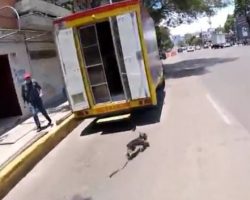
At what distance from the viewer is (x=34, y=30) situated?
64.9ft

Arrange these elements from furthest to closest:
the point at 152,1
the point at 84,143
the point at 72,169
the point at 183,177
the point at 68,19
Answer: the point at 152,1 < the point at 68,19 < the point at 84,143 < the point at 72,169 < the point at 183,177

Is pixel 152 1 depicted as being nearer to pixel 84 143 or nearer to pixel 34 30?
pixel 34 30

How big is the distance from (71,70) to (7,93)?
646 cm

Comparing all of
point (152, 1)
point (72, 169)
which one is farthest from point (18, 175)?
point (152, 1)

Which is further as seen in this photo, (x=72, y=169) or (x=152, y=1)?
(x=152, y=1)

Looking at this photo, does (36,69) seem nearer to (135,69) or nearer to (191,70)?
(135,69)

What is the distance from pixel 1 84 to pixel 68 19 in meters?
6.87

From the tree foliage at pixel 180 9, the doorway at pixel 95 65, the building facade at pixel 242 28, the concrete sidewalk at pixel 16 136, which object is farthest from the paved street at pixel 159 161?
the building facade at pixel 242 28

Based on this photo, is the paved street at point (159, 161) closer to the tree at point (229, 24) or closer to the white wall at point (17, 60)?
the white wall at point (17, 60)

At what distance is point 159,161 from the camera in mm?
7781

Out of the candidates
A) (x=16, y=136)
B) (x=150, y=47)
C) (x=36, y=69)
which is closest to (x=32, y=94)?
(x=16, y=136)

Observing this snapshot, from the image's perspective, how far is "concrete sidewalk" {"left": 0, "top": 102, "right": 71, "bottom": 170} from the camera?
10189 mm

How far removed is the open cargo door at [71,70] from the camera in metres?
11.9

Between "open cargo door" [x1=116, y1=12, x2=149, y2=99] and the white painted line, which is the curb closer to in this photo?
"open cargo door" [x1=116, y1=12, x2=149, y2=99]
